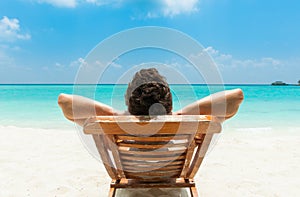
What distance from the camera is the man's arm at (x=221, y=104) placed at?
5.69 feet

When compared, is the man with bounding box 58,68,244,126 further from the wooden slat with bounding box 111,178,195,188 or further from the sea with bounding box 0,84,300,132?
the wooden slat with bounding box 111,178,195,188

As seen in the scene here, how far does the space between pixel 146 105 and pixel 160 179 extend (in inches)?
36.0

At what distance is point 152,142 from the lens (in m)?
2.00

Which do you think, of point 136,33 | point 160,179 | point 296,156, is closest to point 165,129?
point 160,179

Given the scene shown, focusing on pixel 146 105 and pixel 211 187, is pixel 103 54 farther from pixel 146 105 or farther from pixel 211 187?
pixel 211 187

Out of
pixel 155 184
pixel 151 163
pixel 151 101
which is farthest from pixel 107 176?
pixel 151 101

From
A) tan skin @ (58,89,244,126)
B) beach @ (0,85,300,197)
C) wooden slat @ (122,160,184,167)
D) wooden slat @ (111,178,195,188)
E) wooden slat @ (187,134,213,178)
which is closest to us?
tan skin @ (58,89,244,126)

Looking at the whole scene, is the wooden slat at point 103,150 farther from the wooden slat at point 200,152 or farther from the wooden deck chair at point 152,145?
the wooden slat at point 200,152

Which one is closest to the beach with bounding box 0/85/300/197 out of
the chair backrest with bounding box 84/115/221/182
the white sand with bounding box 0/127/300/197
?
the white sand with bounding box 0/127/300/197

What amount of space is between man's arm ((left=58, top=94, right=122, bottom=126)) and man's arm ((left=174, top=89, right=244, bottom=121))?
69 cm

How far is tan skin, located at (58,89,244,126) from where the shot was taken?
1.74 metres

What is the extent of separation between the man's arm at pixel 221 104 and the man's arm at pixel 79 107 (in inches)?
27.1

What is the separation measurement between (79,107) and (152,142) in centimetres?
62

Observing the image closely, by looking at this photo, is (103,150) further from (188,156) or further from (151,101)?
(188,156)
